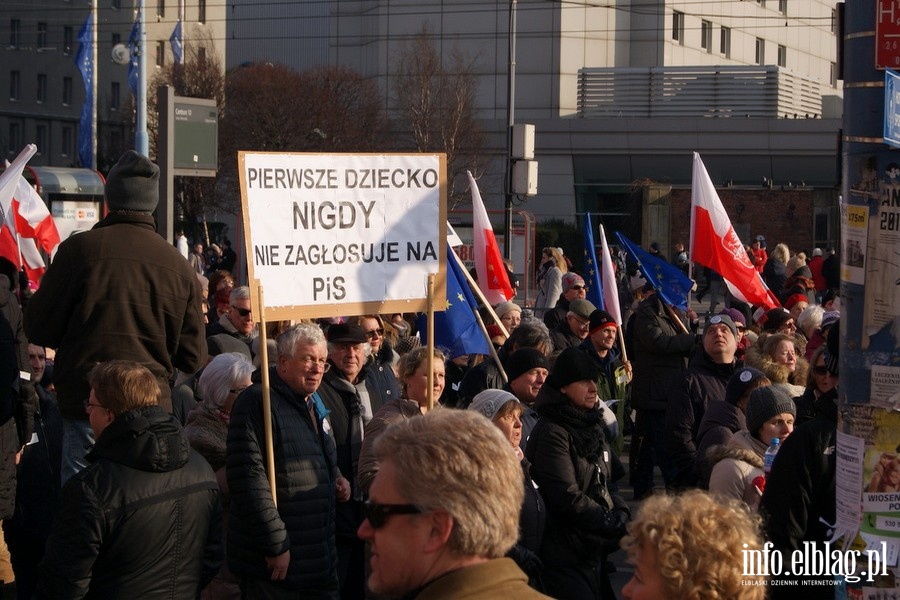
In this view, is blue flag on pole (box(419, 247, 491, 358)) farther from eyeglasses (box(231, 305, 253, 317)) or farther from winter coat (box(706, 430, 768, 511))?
winter coat (box(706, 430, 768, 511))

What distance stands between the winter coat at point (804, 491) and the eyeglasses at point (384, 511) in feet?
7.38

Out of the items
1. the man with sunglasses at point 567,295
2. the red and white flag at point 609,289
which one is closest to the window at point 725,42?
the man with sunglasses at point 567,295

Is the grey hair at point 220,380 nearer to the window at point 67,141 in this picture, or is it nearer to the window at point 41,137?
the window at point 41,137

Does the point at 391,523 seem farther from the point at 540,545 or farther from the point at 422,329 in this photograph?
the point at 422,329

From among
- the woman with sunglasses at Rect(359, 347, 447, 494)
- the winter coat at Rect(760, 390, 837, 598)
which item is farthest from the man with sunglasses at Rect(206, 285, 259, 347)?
the winter coat at Rect(760, 390, 837, 598)

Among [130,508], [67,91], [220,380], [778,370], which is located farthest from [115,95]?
[130,508]

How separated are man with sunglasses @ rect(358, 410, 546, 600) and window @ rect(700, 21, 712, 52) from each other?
5077 cm

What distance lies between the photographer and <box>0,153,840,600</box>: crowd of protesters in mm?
3061

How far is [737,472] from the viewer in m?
6.08

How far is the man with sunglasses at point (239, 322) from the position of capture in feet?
30.1

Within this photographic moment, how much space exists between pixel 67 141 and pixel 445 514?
7702 centimetres

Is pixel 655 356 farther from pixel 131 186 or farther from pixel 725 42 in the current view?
pixel 725 42

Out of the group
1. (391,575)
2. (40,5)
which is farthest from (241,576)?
(40,5)

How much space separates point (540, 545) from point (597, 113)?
140 ft
